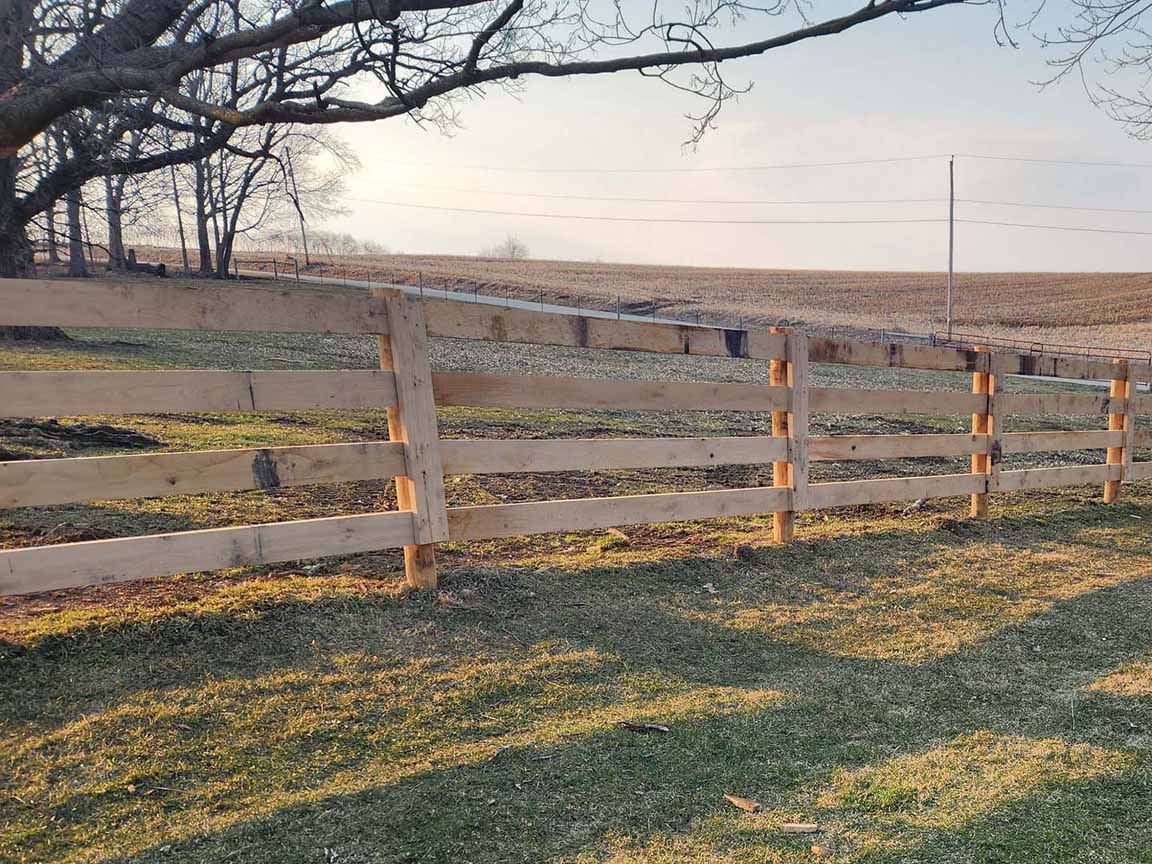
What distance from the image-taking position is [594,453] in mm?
4496

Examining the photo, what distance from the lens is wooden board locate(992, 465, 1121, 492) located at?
267 inches

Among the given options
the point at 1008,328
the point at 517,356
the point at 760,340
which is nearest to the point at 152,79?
the point at 760,340

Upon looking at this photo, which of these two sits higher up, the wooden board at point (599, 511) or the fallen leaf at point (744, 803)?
the wooden board at point (599, 511)

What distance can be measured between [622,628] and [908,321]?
46.8m

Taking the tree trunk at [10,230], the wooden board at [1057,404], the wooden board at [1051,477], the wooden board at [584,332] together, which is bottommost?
the wooden board at [1051,477]

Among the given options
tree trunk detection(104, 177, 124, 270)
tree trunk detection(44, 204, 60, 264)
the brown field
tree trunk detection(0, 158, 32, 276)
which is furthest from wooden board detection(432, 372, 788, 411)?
the brown field

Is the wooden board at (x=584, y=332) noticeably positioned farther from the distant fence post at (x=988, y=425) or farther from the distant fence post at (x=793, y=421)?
the distant fence post at (x=988, y=425)

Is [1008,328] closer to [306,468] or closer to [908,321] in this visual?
[908,321]

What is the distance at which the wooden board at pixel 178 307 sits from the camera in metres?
3.02

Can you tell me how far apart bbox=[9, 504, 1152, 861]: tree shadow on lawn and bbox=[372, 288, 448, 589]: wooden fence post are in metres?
0.29

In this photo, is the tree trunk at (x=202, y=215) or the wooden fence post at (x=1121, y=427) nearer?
the wooden fence post at (x=1121, y=427)

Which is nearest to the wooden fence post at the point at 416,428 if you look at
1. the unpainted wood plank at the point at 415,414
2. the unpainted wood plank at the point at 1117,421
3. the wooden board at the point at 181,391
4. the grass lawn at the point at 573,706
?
the unpainted wood plank at the point at 415,414

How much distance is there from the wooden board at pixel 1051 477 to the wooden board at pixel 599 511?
2563 mm

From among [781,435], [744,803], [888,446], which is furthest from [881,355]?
[744,803]
